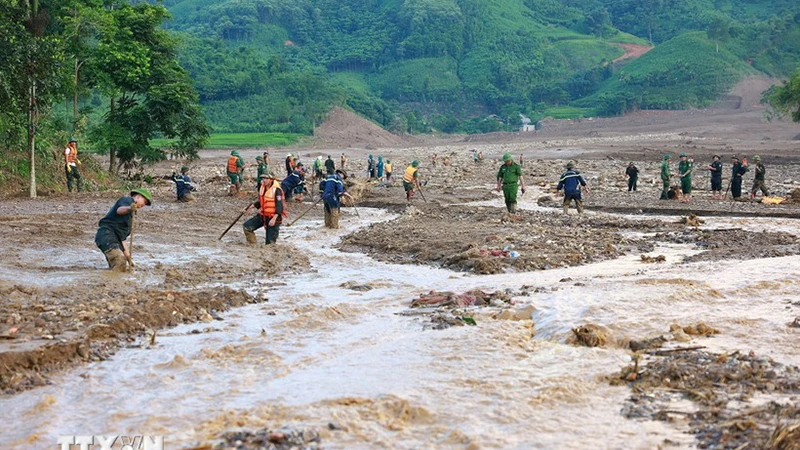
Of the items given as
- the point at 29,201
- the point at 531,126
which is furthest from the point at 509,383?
the point at 531,126

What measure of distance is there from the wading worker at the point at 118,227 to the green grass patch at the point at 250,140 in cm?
6131

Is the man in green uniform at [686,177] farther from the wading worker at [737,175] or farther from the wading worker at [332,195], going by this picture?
the wading worker at [332,195]

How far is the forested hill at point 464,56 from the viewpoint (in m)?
93.1

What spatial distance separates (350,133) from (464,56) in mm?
45065

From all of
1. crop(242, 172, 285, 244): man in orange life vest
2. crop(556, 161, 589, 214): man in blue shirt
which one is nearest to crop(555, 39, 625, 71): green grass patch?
crop(556, 161, 589, 214): man in blue shirt

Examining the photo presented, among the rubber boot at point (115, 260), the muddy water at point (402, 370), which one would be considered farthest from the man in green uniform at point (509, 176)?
the rubber boot at point (115, 260)

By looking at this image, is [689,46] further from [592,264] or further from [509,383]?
[509,383]

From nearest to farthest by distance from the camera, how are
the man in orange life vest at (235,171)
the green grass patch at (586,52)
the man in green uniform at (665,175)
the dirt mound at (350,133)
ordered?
the man in green uniform at (665,175) → the man in orange life vest at (235,171) → the dirt mound at (350,133) → the green grass patch at (586,52)

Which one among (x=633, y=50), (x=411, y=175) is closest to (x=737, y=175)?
(x=411, y=175)

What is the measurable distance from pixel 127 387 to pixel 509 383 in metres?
3.36

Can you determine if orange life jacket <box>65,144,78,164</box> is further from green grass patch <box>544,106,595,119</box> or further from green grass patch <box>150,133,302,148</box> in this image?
green grass patch <box>544,106,595,119</box>

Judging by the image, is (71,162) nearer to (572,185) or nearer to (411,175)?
(411,175)

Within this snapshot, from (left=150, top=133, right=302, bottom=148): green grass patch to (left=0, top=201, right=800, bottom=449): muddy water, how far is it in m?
63.3

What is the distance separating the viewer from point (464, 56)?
126312 mm
